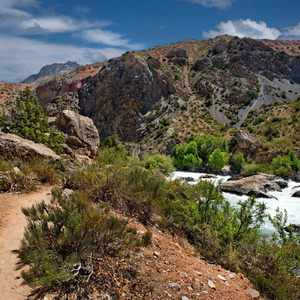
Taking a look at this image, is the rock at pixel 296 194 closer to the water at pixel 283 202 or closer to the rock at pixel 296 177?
the water at pixel 283 202

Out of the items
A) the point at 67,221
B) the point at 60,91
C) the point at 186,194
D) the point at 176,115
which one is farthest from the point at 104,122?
the point at 67,221

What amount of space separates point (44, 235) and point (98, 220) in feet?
2.85

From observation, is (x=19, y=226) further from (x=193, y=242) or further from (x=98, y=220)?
(x=193, y=242)

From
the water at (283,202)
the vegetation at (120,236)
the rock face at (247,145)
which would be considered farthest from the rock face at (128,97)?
the vegetation at (120,236)

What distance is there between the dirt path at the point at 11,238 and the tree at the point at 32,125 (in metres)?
6.56

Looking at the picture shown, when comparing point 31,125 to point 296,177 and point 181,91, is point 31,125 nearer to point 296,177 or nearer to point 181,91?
point 296,177

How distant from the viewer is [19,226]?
413 cm

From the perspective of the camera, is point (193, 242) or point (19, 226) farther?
point (193, 242)

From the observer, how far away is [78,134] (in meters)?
14.7

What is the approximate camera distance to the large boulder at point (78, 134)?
568 inches

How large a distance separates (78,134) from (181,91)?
65854 millimetres

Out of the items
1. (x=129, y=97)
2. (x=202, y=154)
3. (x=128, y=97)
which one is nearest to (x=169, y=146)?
(x=202, y=154)

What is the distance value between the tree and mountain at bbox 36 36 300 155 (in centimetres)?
3830

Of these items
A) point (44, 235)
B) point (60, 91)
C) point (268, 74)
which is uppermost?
point (268, 74)
